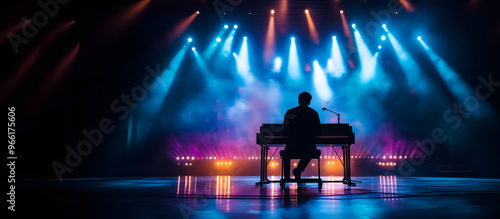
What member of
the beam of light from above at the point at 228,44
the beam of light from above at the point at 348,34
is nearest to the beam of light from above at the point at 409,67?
the beam of light from above at the point at 348,34

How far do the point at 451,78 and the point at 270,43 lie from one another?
20.3 feet

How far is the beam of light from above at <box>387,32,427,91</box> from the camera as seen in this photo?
10.2 m

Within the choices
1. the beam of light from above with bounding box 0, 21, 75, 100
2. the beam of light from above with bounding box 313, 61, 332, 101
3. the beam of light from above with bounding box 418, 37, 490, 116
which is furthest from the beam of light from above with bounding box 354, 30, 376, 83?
the beam of light from above with bounding box 0, 21, 75, 100

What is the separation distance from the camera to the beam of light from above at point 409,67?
10.2 meters

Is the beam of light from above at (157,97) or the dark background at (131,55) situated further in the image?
the beam of light from above at (157,97)

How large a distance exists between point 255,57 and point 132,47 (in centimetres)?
461

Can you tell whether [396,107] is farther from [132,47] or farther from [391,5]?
[132,47]

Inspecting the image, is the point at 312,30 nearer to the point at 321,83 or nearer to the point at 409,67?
the point at 321,83

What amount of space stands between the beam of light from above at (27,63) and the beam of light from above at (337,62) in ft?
28.3

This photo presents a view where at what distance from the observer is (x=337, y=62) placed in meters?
11.1

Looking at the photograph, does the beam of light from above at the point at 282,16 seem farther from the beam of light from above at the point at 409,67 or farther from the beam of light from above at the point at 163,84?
the beam of light from above at the point at 409,67

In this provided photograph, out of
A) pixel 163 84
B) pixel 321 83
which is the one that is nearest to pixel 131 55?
pixel 163 84

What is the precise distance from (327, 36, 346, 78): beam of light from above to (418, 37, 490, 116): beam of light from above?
8.66 feet

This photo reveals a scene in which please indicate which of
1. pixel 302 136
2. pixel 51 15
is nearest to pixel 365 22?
pixel 302 136
